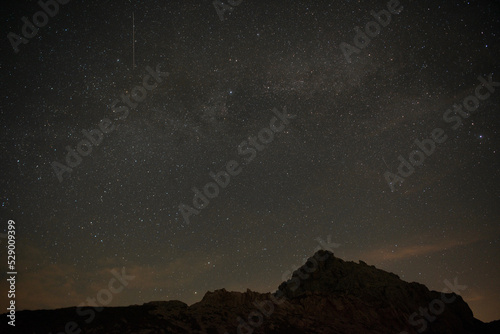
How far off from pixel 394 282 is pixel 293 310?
45.7 ft

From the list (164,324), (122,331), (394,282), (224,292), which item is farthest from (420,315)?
(122,331)

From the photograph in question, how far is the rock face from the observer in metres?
14.2

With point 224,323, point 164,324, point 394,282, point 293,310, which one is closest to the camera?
point 164,324

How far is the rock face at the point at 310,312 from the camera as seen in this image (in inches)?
560

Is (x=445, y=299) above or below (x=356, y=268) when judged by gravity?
below

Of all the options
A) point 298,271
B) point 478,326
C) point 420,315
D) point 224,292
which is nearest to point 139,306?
point 224,292

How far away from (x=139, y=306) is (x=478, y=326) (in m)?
32.4

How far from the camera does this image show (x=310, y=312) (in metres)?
20.7

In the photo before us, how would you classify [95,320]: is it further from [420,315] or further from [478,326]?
[478,326]

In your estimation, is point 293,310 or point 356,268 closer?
point 293,310

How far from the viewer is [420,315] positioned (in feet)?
83.0

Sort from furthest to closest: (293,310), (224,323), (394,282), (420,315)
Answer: (394,282), (420,315), (293,310), (224,323)

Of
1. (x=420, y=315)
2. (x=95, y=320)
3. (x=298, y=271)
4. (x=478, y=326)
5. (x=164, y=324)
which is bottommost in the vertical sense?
(x=478, y=326)

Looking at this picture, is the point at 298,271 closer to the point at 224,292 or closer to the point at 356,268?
the point at 356,268
